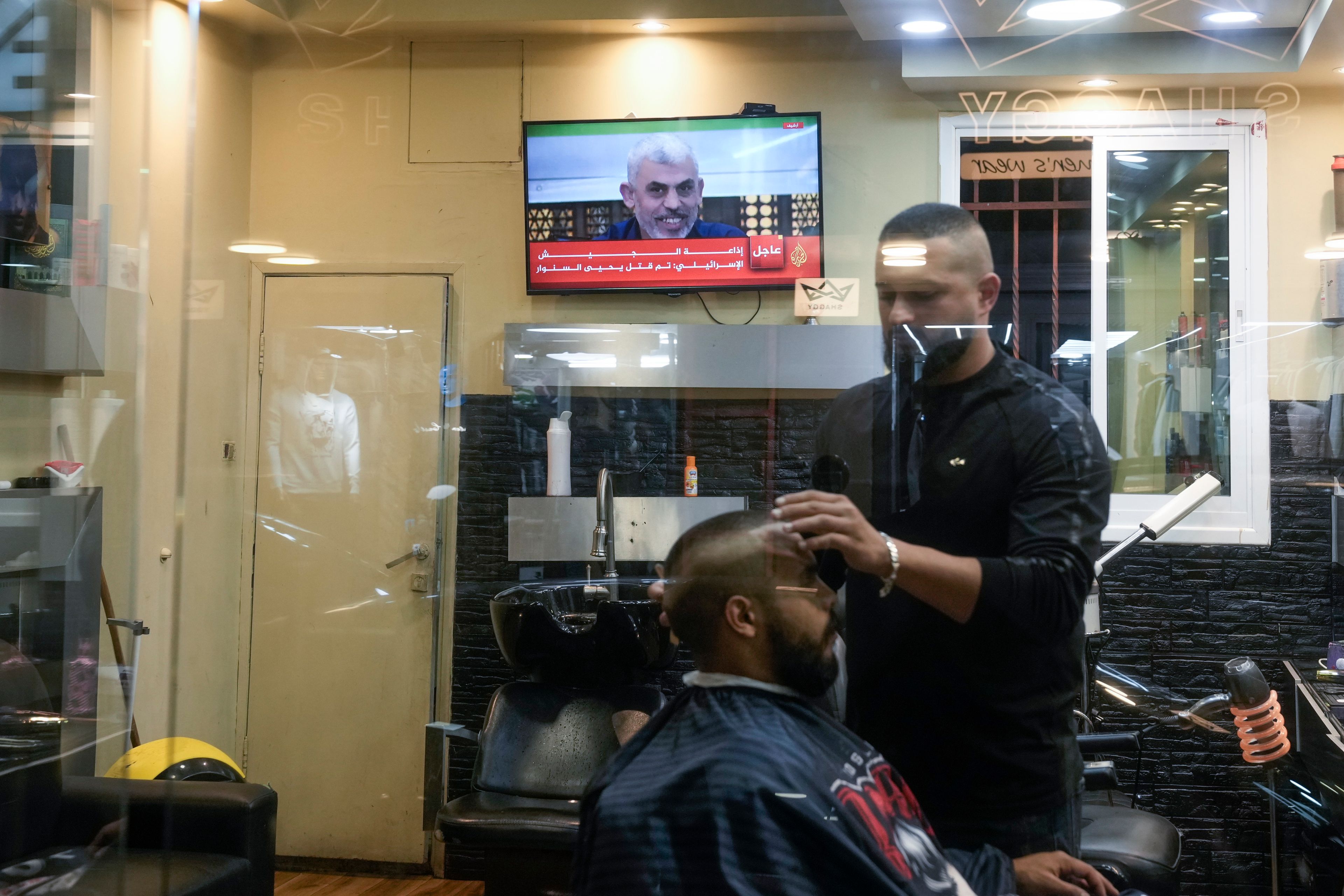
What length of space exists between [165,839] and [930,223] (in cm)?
170

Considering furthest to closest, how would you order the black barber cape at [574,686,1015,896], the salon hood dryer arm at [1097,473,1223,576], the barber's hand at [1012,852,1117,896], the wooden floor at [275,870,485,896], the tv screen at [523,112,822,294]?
the wooden floor at [275,870,485,896] < the tv screen at [523,112,822,294] < the salon hood dryer arm at [1097,473,1223,576] < the barber's hand at [1012,852,1117,896] < the black barber cape at [574,686,1015,896]

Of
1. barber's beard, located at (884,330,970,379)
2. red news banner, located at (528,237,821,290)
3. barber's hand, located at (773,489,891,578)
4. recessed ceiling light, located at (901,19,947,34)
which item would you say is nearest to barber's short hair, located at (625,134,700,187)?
red news banner, located at (528,237,821,290)

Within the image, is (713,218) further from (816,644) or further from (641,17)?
(816,644)

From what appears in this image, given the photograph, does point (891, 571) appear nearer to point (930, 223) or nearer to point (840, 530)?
point (840, 530)

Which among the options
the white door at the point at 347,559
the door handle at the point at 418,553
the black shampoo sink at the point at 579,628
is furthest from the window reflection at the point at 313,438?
the black shampoo sink at the point at 579,628

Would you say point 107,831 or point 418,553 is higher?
point 418,553

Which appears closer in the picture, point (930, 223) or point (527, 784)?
point (930, 223)

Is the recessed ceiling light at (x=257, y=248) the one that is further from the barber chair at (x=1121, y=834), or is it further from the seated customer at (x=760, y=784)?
the barber chair at (x=1121, y=834)

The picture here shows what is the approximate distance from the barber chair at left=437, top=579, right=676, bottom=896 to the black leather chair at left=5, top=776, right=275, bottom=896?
35 cm

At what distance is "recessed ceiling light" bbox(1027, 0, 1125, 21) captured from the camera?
1.40 m

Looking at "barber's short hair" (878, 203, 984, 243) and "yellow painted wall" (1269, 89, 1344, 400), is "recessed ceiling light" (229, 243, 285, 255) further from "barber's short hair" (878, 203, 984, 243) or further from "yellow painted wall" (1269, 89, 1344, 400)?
"yellow painted wall" (1269, 89, 1344, 400)

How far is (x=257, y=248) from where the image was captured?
65.8 inches

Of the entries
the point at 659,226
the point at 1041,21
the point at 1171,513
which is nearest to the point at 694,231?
the point at 659,226

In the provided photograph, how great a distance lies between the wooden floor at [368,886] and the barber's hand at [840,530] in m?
1.00
